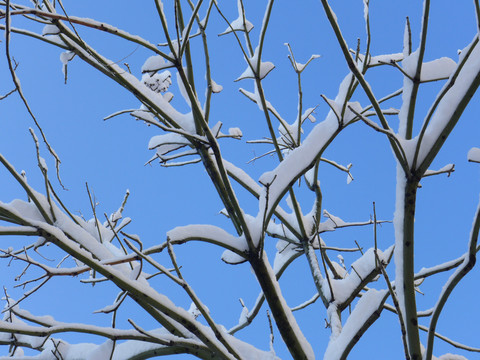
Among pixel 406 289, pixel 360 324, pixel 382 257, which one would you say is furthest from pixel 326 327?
pixel 406 289

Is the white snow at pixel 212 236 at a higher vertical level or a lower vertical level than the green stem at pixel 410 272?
higher

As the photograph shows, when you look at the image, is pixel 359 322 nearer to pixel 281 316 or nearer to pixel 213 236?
pixel 281 316

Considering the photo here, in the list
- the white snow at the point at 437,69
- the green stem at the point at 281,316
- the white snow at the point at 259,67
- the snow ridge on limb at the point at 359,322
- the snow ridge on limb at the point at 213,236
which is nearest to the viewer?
the white snow at the point at 437,69

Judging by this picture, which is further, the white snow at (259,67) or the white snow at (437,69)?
the white snow at (259,67)

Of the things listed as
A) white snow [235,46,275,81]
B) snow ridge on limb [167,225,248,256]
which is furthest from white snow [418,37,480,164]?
white snow [235,46,275,81]

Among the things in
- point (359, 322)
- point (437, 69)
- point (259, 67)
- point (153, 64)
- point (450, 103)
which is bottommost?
point (359, 322)

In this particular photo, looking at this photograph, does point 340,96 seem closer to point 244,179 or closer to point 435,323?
point 244,179

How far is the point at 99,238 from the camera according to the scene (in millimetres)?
2045

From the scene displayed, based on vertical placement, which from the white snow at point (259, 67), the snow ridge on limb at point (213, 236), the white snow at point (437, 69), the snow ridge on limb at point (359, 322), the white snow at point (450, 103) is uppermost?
the white snow at point (259, 67)

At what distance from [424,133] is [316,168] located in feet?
4.20

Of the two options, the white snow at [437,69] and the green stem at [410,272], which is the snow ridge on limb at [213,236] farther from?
the white snow at [437,69]

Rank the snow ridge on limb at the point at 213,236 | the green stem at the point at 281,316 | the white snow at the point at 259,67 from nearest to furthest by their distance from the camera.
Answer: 1. the snow ridge on limb at the point at 213,236
2. the green stem at the point at 281,316
3. the white snow at the point at 259,67

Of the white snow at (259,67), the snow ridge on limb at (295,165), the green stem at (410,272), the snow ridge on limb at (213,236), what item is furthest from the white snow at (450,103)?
the white snow at (259,67)

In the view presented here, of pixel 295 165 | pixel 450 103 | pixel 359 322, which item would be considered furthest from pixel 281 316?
pixel 450 103
